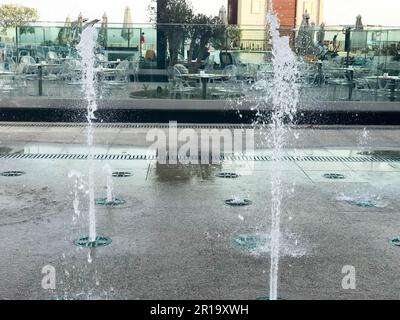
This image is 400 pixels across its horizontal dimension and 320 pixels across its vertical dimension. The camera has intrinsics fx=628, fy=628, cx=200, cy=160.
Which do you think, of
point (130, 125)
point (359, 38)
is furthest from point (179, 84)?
point (359, 38)

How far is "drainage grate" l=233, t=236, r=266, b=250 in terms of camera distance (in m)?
4.20

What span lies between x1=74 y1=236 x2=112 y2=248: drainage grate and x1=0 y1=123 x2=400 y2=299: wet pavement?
0.20 feet

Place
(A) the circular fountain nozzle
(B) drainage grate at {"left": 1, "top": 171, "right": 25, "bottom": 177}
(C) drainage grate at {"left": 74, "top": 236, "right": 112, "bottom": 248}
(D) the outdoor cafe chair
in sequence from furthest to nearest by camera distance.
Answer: (D) the outdoor cafe chair
(B) drainage grate at {"left": 1, "top": 171, "right": 25, "bottom": 177}
(A) the circular fountain nozzle
(C) drainage grate at {"left": 74, "top": 236, "right": 112, "bottom": 248}

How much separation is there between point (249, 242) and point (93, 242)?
1.05m

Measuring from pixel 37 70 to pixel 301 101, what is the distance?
A: 5255 mm

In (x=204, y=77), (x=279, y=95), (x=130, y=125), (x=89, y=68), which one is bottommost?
(x=130, y=125)

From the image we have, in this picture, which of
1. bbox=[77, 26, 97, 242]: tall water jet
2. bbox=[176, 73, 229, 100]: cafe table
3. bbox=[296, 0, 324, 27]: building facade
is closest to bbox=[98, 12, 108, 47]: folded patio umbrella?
bbox=[77, 26, 97, 242]: tall water jet

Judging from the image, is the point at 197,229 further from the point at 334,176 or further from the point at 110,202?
the point at 334,176

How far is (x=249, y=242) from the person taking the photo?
428 cm

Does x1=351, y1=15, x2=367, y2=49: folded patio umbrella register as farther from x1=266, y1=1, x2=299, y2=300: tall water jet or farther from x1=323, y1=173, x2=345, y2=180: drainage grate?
x1=323, y1=173, x2=345, y2=180: drainage grate

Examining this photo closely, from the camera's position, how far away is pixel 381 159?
7.37m

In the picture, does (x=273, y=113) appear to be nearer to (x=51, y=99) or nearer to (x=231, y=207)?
(x=51, y=99)

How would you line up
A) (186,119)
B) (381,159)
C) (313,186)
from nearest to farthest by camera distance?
(313,186) < (381,159) < (186,119)
